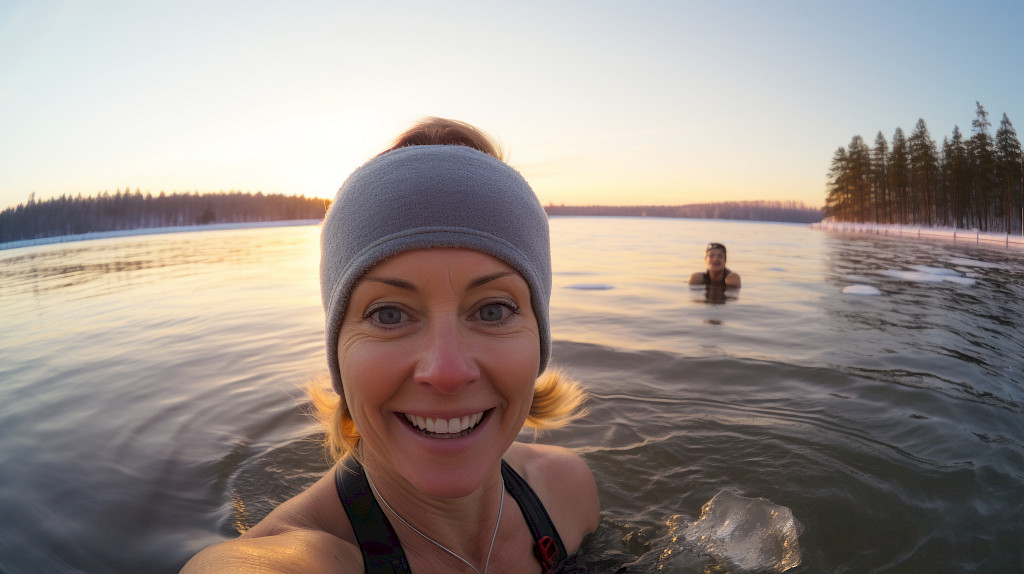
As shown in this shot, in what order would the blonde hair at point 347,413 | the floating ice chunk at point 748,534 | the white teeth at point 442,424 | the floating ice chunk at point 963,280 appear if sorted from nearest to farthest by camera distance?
the white teeth at point 442,424 → the blonde hair at point 347,413 → the floating ice chunk at point 748,534 → the floating ice chunk at point 963,280

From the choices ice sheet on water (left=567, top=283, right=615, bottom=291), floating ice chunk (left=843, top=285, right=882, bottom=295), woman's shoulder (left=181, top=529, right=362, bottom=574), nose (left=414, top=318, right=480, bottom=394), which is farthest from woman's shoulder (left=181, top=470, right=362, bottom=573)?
floating ice chunk (left=843, top=285, right=882, bottom=295)

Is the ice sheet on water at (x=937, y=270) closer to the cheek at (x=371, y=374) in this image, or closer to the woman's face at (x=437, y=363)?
the woman's face at (x=437, y=363)

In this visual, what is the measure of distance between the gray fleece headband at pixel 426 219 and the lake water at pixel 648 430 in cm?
176

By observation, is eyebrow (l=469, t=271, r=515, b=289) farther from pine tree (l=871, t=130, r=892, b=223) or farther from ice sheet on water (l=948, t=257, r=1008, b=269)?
pine tree (l=871, t=130, r=892, b=223)

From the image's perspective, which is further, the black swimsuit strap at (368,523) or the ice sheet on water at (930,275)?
the ice sheet on water at (930,275)

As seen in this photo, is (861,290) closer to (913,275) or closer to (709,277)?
(709,277)

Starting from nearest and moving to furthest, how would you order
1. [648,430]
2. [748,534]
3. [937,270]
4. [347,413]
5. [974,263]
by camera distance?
[347,413] < [748,534] < [648,430] < [937,270] < [974,263]

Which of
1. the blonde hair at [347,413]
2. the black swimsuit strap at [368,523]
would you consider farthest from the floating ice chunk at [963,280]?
the black swimsuit strap at [368,523]

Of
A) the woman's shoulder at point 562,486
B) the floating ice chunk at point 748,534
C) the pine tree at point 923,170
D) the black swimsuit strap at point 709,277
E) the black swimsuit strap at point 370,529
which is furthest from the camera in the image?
the pine tree at point 923,170

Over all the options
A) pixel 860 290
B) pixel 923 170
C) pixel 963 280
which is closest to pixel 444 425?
pixel 860 290

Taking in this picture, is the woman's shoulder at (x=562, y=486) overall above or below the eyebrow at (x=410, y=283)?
below

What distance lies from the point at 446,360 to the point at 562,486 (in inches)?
62.0

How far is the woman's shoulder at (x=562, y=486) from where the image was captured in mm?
2641

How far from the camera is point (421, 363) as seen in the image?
5.22 feet
